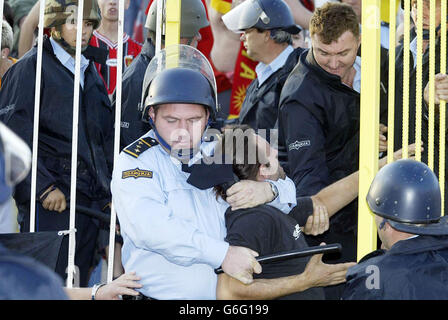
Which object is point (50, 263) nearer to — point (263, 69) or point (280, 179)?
point (280, 179)

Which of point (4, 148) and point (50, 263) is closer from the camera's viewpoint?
point (4, 148)

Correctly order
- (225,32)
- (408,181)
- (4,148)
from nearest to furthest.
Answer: (4,148) < (408,181) < (225,32)

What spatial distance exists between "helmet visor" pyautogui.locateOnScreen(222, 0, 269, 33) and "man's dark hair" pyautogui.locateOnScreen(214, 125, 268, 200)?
2023 mm

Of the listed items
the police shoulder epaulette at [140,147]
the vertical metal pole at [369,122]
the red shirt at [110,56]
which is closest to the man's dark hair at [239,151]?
the police shoulder epaulette at [140,147]

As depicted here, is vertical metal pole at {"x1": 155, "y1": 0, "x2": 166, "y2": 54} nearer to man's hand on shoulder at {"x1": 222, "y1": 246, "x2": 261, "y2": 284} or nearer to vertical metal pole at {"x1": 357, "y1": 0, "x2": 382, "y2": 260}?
vertical metal pole at {"x1": 357, "y1": 0, "x2": 382, "y2": 260}

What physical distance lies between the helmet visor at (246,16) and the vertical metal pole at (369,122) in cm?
167

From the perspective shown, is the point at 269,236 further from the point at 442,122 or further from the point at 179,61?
the point at 442,122

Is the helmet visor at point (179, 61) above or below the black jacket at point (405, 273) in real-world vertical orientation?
above

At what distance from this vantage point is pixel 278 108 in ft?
20.1

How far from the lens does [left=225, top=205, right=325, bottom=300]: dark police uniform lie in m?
4.41

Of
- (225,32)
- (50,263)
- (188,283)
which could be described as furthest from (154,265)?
(225,32)

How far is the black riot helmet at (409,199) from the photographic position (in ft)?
13.8

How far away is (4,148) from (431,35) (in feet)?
9.72

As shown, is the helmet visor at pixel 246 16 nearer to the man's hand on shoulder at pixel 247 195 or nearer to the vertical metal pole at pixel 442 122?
the vertical metal pole at pixel 442 122
